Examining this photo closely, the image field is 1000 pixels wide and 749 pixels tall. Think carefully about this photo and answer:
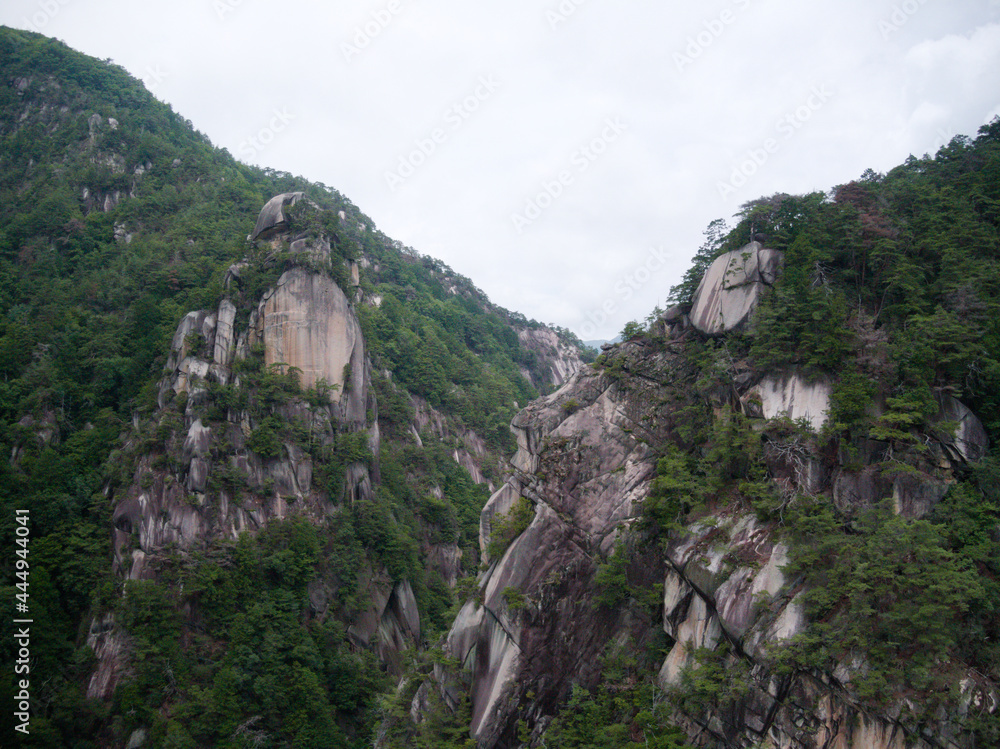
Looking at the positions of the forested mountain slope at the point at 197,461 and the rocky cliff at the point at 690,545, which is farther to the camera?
the forested mountain slope at the point at 197,461

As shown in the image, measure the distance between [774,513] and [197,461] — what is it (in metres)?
27.3

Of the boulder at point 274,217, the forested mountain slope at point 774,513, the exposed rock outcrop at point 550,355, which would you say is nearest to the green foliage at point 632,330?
the forested mountain slope at point 774,513

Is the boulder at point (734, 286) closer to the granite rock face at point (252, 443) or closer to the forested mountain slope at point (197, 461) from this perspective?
the forested mountain slope at point (197, 461)

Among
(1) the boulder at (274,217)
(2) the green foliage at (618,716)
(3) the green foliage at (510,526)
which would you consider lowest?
(2) the green foliage at (618,716)

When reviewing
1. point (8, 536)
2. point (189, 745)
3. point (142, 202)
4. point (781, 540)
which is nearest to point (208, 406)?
point (8, 536)

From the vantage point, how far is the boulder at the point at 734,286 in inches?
794

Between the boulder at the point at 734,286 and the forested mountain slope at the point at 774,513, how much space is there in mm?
78

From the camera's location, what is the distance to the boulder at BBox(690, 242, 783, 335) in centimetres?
2016

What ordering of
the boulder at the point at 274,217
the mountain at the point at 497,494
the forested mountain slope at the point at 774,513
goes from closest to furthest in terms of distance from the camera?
the forested mountain slope at the point at 774,513 < the mountain at the point at 497,494 < the boulder at the point at 274,217

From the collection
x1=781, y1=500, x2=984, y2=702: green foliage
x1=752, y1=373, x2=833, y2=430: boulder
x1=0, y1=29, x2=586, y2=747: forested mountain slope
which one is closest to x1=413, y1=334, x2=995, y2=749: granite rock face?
x1=752, y1=373, x2=833, y2=430: boulder

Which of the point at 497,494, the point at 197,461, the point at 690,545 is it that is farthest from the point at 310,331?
the point at 690,545

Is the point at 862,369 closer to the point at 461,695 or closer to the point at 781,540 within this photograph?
the point at 781,540

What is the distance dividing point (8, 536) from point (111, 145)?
119 feet

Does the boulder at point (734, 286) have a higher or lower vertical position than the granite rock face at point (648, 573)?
higher
